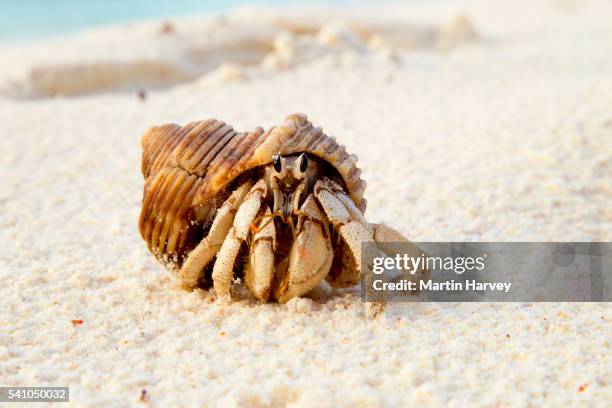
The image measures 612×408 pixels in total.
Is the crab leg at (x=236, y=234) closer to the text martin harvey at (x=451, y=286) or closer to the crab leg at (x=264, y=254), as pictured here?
the crab leg at (x=264, y=254)

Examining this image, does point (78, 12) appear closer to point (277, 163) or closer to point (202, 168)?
point (202, 168)

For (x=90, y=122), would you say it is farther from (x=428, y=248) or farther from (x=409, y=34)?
(x=409, y=34)

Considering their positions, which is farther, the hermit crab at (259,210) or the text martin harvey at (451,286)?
the text martin harvey at (451,286)

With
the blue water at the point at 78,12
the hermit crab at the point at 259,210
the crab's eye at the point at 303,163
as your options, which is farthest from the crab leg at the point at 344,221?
the blue water at the point at 78,12

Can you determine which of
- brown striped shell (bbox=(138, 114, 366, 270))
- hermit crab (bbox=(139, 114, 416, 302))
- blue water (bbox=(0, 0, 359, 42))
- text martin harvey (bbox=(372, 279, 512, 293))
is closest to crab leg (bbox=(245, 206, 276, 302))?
hermit crab (bbox=(139, 114, 416, 302))

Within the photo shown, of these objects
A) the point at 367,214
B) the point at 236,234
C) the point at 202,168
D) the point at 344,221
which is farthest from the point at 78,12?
the point at 344,221
